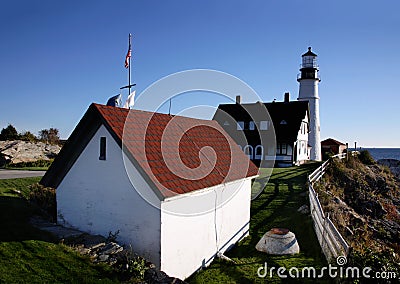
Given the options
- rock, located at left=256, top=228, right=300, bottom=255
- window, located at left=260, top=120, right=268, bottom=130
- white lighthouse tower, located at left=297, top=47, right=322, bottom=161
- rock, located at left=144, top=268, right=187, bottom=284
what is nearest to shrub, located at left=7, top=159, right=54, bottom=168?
rock, located at left=256, top=228, right=300, bottom=255

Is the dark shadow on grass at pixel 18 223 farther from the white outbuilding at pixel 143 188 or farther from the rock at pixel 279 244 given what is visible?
the rock at pixel 279 244

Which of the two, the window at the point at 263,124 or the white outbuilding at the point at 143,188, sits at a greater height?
the window at the point at 263,124

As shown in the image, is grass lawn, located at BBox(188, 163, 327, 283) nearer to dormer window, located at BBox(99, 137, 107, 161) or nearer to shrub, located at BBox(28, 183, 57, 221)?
dormer window, located at BBox(99, 137, 107, 161)

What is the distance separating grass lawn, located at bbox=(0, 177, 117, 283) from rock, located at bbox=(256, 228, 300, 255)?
6596mm

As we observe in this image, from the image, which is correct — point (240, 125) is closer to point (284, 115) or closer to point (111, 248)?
point (284, 115)

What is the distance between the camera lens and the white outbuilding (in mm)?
7863

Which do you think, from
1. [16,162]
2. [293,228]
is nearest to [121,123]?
[293,228]

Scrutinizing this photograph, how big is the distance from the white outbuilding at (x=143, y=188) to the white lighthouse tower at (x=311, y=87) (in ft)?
113

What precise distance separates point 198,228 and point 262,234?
554cm

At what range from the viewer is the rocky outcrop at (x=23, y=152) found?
23375 mm

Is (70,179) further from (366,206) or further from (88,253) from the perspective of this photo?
(366,206)

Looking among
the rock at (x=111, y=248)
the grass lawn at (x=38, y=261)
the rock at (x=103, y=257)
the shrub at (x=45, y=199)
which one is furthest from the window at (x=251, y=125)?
the rock at (x=103, y=257)

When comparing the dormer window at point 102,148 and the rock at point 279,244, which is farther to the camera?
the rock at point 279,244

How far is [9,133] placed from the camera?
3081 centimetres
